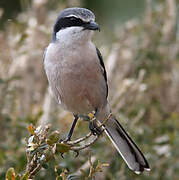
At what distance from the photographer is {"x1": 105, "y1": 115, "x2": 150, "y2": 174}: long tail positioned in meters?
3.30

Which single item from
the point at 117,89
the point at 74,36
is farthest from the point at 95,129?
the point at 117,89

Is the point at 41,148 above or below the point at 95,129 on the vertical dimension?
above

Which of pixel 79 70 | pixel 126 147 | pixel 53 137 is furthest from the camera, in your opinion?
pixel 126 147

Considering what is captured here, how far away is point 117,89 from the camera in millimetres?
4160

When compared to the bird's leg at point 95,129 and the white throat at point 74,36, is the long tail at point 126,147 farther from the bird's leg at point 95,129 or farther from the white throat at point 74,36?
the white throat at point 74,36

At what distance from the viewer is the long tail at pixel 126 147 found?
330 cm

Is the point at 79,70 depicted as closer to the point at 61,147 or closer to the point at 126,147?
the point at 126,147

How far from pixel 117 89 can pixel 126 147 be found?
0.88 meters

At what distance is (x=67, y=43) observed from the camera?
10.8 feet

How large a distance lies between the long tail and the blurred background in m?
0.13

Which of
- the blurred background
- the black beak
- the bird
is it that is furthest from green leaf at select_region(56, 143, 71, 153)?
the black beak

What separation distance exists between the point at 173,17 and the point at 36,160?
257cm

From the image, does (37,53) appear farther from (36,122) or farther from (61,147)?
(61,147)

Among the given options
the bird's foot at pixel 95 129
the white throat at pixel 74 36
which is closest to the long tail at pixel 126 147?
the bird's foot at pixel 95 129
